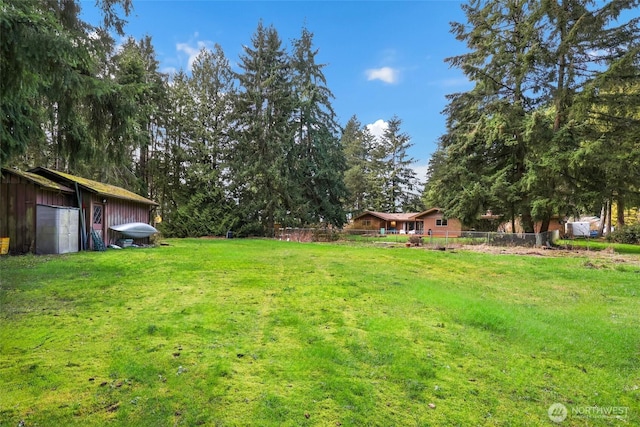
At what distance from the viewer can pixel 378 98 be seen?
29.0 metres

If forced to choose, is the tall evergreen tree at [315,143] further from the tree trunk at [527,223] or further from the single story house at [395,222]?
the tree trunk at [527,223]

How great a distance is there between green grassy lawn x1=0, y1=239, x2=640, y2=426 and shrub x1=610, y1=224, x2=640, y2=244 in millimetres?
21883

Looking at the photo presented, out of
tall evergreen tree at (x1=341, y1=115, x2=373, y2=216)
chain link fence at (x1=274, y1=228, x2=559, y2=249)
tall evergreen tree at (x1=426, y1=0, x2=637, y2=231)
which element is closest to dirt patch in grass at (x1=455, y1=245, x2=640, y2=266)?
chain link fence at (x1=274, y1=228, x2=559, y2=249)

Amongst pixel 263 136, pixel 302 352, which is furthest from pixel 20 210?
pixel 263 136

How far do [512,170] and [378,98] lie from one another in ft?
43.2

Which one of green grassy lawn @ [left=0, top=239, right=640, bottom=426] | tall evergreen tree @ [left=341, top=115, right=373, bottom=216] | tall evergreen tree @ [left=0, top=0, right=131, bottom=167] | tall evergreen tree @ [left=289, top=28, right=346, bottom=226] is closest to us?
green grassy lawn @ [left=0, top=239, right=640, bottom=426]

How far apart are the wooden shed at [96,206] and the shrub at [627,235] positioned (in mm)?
31666

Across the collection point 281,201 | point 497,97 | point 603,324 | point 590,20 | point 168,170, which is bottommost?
point 603,324

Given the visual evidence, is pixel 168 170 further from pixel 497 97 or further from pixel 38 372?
pixel 38 372

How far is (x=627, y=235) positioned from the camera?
23.2 metres

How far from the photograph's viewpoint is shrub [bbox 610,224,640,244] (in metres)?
22.8

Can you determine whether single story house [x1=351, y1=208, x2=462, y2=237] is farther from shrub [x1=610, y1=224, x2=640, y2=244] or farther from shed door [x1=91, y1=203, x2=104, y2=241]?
shed door [x1=91, y1=203, x2=104, y2=241]

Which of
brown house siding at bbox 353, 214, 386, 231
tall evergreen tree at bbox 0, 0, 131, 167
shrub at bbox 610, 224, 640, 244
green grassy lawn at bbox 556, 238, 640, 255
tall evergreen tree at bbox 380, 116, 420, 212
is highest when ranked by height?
tall evergreen tree at bbox 380, 116, 420, 212

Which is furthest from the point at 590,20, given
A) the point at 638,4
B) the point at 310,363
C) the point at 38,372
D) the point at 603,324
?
the point at 38,372
